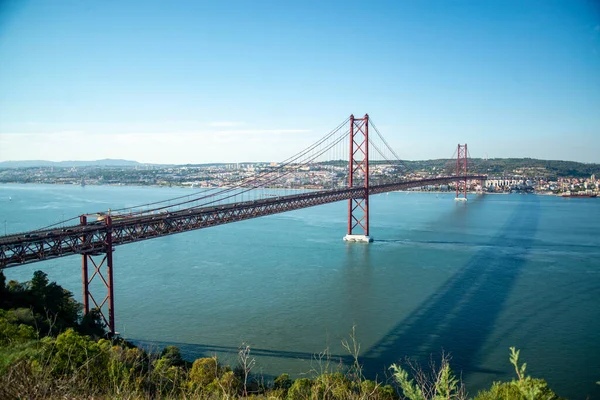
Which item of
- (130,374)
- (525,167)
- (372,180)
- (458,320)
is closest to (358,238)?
(458,320)

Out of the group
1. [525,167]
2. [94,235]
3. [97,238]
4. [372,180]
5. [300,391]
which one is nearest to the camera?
[300,391]

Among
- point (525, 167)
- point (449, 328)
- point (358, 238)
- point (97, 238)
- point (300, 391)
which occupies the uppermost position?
point (525, 167)

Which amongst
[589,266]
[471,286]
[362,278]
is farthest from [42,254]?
[589,266]

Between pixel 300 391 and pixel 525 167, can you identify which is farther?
pixel 525 167

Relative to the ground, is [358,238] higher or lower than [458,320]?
higher

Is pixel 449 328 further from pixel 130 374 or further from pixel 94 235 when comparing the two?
pixel 130 374

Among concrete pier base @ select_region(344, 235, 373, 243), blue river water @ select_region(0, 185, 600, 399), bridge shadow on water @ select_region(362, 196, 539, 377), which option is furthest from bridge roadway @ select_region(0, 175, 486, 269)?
concrete pier base @ select_region(344, 235, 373, 243)

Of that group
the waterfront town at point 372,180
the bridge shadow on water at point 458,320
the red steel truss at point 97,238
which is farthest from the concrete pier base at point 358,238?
the waterfront town at point 372,180
